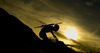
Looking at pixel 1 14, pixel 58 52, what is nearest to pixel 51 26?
pixel 58 52

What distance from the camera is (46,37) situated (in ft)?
47.4

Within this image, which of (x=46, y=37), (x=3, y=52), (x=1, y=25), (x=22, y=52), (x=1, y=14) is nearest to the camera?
(x=3, y=52)

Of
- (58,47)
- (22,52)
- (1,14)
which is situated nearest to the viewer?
(22,52)

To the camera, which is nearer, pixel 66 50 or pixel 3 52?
pixel 3 52

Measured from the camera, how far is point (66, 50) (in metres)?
12.7

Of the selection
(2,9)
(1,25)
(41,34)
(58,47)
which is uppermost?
(2,9)

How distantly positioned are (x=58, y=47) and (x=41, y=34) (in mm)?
4220

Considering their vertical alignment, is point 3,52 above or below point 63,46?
below

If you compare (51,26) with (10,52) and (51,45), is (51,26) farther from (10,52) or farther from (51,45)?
(10,52)

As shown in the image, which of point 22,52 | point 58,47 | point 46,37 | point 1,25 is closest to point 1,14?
point 1,25

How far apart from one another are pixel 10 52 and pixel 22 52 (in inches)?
37.6

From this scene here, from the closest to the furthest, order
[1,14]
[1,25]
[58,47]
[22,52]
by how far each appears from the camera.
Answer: [22,52], [1,25], [58,47], [1,14]

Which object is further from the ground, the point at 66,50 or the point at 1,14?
the point at 1,14

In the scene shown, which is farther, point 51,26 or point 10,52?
point 51,26
